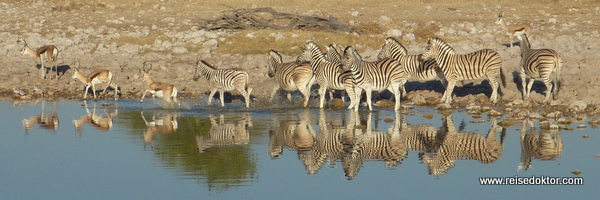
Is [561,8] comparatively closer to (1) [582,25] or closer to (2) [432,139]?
(1) [582,25]

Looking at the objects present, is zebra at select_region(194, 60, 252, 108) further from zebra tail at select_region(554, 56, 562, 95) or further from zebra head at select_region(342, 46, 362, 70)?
zebra tail at select_region(554, 56, 562, 95)

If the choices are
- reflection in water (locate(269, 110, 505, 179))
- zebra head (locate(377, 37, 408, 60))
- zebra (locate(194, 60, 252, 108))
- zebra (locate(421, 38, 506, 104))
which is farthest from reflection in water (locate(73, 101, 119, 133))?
zebra (locate(421, 38, 506, 104))

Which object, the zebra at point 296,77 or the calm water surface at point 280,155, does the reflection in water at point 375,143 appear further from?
the zebra at point 296,77

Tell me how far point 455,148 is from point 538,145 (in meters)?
1.24

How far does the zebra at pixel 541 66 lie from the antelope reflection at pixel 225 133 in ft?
19.0

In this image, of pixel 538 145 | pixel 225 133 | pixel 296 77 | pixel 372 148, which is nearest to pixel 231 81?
pixel 296 77

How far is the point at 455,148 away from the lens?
12.7 metres

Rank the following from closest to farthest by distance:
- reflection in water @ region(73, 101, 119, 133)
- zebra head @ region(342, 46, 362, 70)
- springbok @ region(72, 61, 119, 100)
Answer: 1. reflection in water @ region(73, 101, 119, 133)
2. zebra head @ region(342, 46, 362, 70)
3. springbok @ region(72, 61, 119, 100)

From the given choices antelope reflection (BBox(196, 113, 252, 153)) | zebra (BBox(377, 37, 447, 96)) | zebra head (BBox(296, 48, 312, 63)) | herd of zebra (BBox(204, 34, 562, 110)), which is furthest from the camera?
zebra head (BBox(296, 48, 312, 63))

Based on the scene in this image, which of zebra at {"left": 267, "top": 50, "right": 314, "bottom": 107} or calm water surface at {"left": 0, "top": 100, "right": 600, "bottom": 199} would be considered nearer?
calm water surface at {"left": 0, "top": 100, "right": 600, "bottom": 199}

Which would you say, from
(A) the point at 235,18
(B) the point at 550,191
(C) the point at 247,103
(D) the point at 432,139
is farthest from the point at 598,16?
(B) the point at 550,191

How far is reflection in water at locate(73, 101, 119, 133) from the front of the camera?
15380 millimetres

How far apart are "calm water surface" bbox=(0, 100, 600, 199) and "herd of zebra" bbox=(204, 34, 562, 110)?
0.63 m

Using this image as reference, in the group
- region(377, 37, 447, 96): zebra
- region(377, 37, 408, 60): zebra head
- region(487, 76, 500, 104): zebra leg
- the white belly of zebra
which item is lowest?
the white belly of zebra
